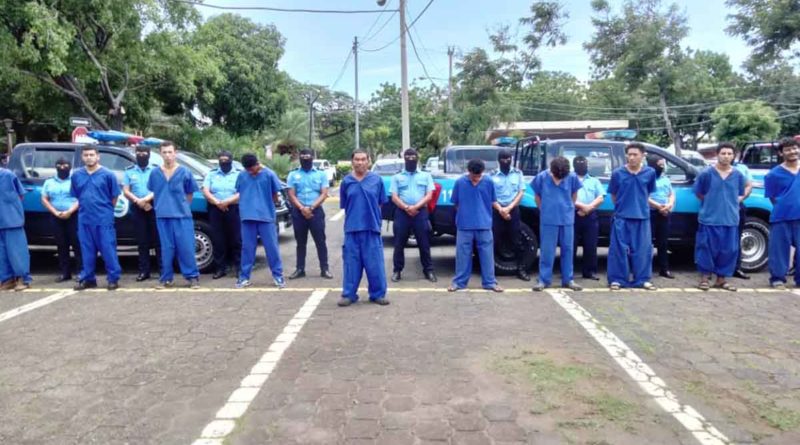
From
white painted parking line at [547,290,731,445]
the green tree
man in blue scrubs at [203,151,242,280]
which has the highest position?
the green tree

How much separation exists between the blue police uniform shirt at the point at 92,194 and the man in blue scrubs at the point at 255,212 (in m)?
1.52

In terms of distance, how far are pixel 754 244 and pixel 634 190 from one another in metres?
2.36

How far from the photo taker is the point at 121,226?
315 inches

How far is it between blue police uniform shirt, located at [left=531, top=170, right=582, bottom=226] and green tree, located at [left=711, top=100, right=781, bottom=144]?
77.4ft

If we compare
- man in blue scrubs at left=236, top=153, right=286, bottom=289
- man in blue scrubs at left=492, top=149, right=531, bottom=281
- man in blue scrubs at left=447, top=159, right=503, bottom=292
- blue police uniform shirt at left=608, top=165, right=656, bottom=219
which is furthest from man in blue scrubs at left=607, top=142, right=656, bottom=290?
man in blue scrubs at left=236, top=153, right=286, bottom=289

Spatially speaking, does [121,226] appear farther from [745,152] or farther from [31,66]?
[745,152]

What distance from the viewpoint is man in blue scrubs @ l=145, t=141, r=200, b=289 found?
23.0 ft

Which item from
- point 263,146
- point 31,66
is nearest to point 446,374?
point 31,66

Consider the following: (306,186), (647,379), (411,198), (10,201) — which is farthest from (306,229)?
(647,379)

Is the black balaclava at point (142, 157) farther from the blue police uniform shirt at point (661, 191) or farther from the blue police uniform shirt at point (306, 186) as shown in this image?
the blue police uniform shirt at point (661, 191)

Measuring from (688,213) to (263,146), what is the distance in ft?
96.3

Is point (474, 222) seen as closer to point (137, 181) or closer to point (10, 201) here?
point (137, 181)

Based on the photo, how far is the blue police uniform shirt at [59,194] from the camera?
7332 millimetres

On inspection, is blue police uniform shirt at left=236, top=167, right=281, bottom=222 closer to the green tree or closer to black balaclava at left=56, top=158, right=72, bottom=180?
black balaclava at left=56, top=158, right=72, bottom=180
